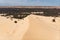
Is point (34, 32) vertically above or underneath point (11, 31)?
above

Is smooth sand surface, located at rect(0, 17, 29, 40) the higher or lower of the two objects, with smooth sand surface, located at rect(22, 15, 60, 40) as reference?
lower

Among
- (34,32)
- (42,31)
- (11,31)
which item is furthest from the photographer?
(11,31)

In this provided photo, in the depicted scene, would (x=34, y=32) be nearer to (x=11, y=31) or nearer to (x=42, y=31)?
(x=42, y=31)

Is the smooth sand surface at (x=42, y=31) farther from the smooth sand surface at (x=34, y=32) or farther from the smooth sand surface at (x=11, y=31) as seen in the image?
the smooth sand surface at (x=11, y=31)

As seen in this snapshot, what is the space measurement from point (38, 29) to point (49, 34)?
81.7 inches

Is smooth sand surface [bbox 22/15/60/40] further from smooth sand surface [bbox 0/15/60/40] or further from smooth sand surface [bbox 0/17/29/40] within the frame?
smooth sand surface [bbox 0/17/29/40]

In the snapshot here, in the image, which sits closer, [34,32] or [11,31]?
[34,32]

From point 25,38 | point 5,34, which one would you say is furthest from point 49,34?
point 5,34

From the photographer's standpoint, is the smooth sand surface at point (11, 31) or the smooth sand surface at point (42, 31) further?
the smooth sand surface at point (11, 31)

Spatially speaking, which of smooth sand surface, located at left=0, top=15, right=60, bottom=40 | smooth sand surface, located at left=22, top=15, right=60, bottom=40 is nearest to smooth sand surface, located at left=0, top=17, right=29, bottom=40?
smooth sand surface, located at left=0, top=15, right=60, bottom=40

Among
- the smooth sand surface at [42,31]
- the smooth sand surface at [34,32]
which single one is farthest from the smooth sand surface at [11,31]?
the smooth sand surface at [42,31]

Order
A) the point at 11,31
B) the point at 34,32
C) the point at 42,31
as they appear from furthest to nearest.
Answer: the point at 11,31 → the point at 42,31 → the point at 34,32

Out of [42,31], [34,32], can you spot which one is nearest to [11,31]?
[34,32]

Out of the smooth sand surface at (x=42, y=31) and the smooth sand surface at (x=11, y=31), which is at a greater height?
the smooth sand surface at (x=42, y=31)
